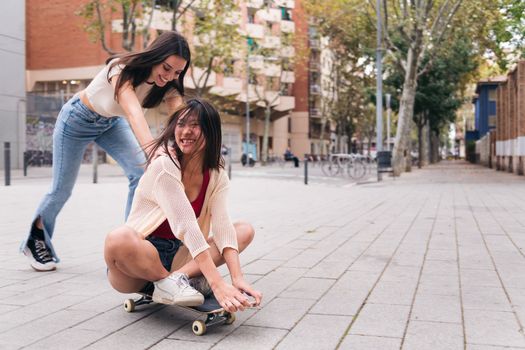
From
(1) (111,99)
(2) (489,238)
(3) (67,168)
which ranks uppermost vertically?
(1) (111,99)

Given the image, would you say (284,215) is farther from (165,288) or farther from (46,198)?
(165,288)

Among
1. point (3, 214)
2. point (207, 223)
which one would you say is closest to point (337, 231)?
point (207, 223)

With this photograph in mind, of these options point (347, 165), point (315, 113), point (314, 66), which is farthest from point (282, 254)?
point (315, 113)

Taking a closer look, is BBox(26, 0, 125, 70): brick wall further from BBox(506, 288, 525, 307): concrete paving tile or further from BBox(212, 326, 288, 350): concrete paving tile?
BBox(212, 326, 288, 350): concrete paving tile

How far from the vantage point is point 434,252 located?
5.91m

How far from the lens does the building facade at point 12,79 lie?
2495cm

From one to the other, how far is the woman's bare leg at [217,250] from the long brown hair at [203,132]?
1.35ft

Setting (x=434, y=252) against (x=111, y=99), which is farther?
(x=434, y=252)

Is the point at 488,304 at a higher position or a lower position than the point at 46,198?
lower

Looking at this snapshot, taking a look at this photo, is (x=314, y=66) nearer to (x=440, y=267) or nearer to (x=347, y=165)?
(x=347, y=165)

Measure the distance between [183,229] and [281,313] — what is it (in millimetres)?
871

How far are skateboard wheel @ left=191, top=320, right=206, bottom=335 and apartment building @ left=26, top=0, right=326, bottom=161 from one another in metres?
18.6

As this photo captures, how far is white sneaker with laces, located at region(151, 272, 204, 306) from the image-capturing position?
3062 mm

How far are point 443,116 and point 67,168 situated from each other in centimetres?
3657
